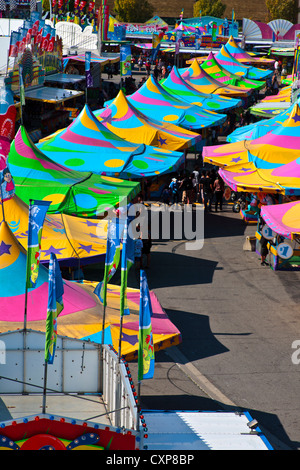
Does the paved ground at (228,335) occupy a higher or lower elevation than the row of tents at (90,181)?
lower

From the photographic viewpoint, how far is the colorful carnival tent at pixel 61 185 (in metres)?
19.5

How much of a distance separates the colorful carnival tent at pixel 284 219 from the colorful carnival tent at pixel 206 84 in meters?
22.4

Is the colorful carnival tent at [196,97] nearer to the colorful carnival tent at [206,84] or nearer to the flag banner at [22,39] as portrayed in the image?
the colorful carnival tent at [206,84]

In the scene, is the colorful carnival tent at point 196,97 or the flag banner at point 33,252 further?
the colorful carnival tent at point 196,97

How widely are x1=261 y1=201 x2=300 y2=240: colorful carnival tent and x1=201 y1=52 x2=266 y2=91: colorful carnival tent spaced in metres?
26.7

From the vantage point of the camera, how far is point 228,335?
15.2m

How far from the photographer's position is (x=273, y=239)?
19.3 metres

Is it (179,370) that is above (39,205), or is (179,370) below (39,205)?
below

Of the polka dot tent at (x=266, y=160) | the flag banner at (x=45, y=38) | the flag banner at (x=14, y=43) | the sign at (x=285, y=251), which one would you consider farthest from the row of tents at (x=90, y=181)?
the flag banner at (x=45, y=38)

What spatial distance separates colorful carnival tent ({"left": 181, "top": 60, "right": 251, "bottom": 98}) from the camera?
40.0 meters

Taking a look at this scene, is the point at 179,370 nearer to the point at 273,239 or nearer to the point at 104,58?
the point at 273,239

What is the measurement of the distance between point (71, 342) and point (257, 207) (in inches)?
507

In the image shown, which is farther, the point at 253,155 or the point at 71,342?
the point at 253,155
